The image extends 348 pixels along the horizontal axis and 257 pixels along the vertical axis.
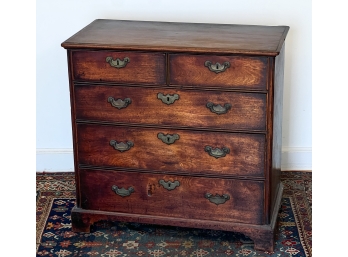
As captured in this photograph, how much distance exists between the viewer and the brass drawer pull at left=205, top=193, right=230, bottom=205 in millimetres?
2797

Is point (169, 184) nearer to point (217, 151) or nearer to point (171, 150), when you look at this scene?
point (171, 150)

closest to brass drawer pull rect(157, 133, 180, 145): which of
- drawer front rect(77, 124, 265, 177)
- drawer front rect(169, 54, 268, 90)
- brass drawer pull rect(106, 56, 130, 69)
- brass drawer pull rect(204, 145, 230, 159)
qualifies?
drawer front rect(77, 124, 265, 177)

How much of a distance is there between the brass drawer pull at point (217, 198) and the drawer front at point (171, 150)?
0.11 metres

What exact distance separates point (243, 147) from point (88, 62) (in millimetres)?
765

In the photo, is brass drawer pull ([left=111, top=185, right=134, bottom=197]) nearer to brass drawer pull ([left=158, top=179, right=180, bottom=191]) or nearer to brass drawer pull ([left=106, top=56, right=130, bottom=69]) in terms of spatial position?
brass drawer pull ([left=158, top=179, right=180, bottom=191])

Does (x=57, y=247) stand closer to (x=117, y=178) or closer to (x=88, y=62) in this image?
(x=117, y=178)

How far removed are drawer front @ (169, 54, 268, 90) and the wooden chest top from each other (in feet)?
0.13

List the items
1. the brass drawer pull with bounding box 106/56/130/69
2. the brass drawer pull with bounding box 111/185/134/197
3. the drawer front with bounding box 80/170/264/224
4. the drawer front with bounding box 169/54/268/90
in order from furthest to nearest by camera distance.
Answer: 1. the brass drawer pull with bounding box 111/185/134/197
2. the drawer front with bounding box 80/170/264/224
3. the brass drawer pull with bounding box 106/56/130/69
4. the drawer front with bounding box 169/54/268/90

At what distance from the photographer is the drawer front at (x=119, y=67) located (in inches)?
104

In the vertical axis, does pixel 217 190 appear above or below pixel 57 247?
above

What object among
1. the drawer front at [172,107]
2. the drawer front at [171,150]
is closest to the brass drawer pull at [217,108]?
the drawer front at [172,107]
